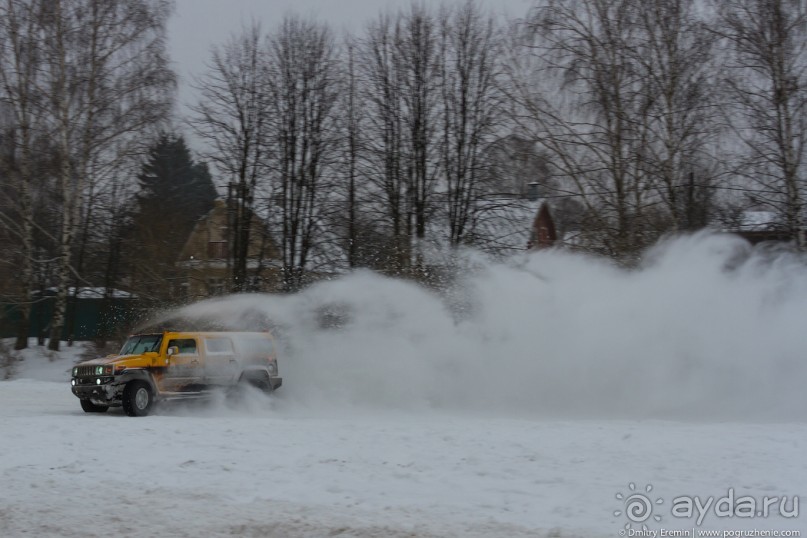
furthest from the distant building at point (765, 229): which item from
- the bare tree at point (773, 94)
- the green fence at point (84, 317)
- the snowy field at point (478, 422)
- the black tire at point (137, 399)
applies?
the green fence at point (84, 317)

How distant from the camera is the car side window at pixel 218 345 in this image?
15.2m

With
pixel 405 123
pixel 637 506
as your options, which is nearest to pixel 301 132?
pixel 405 123

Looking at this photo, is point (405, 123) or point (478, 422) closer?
point (478, 422)

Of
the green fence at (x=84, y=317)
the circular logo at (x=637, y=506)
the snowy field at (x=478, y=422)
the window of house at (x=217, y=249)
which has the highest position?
the window of house at (x=217, y=249)

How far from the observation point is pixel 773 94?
22.8 metres

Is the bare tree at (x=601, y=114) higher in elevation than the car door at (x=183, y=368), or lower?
higher

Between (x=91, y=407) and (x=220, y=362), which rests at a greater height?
(x=220, y=362)

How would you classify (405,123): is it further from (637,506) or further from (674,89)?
(637,506)

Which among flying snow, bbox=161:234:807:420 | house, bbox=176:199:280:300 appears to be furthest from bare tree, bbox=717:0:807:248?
house, bbox=176:199:280:300

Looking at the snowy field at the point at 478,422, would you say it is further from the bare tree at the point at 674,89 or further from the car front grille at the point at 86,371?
the bare tree at the point at 674,89

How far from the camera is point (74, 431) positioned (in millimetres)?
11328

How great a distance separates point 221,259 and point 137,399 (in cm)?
2111

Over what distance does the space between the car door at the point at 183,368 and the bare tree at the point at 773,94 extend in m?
16.4

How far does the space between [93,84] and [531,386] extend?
63.2ft
